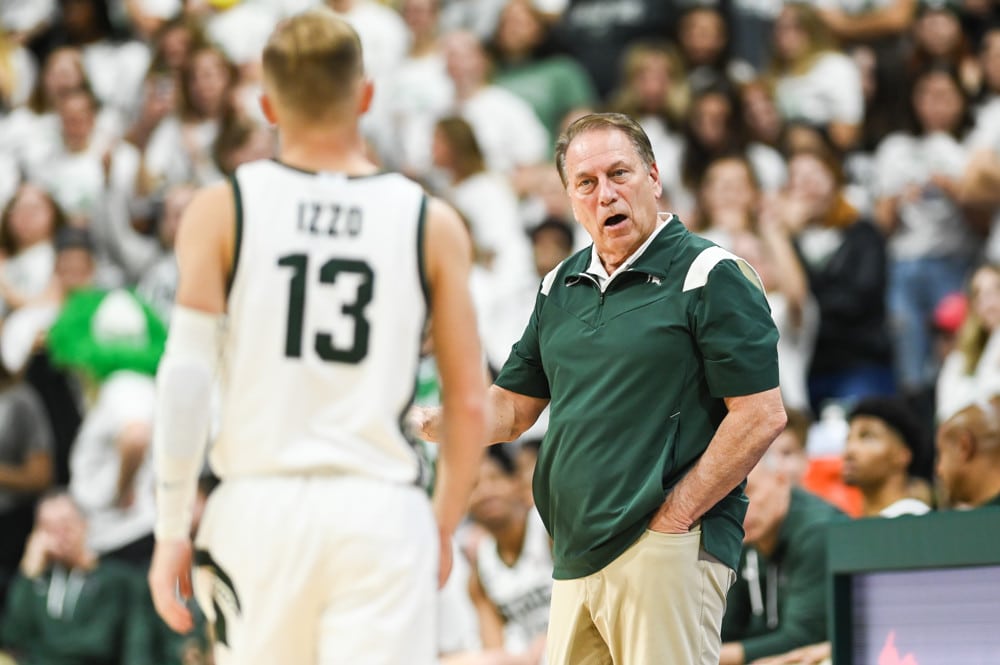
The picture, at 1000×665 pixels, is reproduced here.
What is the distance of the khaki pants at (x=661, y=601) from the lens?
12.9ft

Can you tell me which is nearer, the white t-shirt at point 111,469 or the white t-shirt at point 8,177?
the white t-shirt at point 111,469

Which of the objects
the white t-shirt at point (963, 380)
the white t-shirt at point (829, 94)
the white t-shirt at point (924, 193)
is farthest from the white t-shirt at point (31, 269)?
the white t-shirt at point (963, 380)

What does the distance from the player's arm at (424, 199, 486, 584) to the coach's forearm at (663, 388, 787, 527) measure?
75cm

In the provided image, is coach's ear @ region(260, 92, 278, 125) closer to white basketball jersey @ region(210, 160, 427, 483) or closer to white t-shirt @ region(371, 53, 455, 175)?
white basketball jersey @ region(210, 160, 427, 483)

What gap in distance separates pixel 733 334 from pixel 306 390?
1243 millimetres

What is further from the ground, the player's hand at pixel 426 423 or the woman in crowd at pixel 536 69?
the woman in crowd at pixel 536 69

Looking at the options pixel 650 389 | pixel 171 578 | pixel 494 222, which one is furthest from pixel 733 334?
pixel 494 222

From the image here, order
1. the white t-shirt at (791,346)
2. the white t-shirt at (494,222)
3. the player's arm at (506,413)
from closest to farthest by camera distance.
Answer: the player's arm at (506,413) < the white t-shirt at (791,346) < the white t-shirt at (494,222)

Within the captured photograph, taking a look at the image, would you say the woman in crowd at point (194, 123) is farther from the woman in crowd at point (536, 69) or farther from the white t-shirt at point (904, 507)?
the white t-shirt at point (904, 507)

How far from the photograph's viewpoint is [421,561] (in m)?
3.20

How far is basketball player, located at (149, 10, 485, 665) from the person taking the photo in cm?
313

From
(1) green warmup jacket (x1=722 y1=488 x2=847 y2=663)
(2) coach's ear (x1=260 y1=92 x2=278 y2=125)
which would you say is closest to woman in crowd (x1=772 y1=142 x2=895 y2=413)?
(1) green warmup jacket (x1=722 y1=488 x2=847 y2=663)

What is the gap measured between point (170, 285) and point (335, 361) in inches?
323

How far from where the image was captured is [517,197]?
1136 cm
